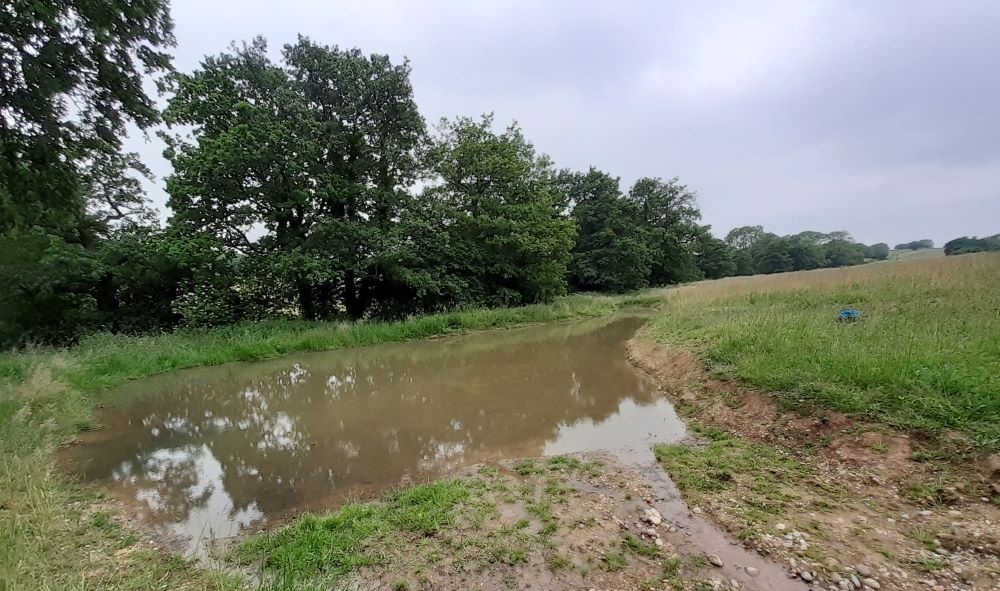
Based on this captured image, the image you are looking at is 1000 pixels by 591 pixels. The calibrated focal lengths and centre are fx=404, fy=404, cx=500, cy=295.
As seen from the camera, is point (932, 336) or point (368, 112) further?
point (368, 112)

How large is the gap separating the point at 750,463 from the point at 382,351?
1063cm

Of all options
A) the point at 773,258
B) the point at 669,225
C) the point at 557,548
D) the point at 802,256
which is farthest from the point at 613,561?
the point at 802,256

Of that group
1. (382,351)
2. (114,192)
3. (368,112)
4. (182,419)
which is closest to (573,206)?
(368,112)

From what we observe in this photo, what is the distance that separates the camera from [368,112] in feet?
55.0

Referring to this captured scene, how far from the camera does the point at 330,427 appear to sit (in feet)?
21.9

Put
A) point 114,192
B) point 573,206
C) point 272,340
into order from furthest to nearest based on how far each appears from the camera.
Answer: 1. point 573,206
2. point 114,192
3. point 272,340

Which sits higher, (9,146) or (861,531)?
(9,146)

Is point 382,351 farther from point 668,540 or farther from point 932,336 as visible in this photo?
point 932,336

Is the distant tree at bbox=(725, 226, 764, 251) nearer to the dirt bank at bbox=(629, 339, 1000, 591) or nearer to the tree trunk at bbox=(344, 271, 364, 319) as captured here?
the tree trunk at bbox=(344, 271, 364, 319)

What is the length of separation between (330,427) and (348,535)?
11.6 ft

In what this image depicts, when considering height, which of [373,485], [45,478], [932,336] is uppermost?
[932,336]

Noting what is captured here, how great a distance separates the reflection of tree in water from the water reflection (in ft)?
0.09

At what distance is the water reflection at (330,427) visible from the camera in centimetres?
476

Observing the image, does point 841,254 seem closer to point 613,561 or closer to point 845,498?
point 845,498
